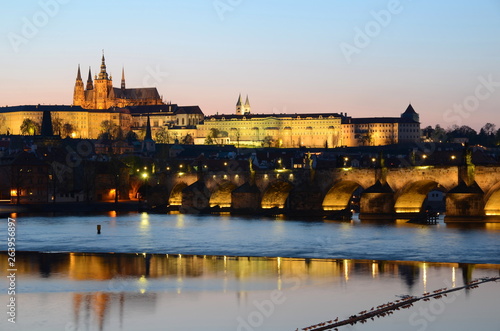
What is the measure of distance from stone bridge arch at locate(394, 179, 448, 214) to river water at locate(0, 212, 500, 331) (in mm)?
7841

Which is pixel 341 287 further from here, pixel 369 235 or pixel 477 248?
pixel 369 235

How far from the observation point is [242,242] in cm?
5916

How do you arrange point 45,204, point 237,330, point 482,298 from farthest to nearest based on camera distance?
point 45,204 → point 482,298 → point 237,330

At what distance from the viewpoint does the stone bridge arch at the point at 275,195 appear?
306ft

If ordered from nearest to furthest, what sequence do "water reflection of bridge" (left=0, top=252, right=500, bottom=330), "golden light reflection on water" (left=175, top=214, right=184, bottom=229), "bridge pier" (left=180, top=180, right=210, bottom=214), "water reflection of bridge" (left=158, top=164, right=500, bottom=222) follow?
"water reflection of bridge" (left=0, top=252, right=500, bottom=330) → "water reflection of bridge" (left=158, top=164, right=500, bottom=222) → "golden light reflection on water" (left=175, top=214, right=184, bottom=229) → "bridge pier" (left=180, top=180, right=210, bottom=214)

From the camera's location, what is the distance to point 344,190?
289 ft

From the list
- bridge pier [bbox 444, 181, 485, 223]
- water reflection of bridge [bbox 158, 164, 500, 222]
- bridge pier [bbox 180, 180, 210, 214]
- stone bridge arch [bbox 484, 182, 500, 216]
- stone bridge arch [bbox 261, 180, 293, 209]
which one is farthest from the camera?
bridge pier [bbox 180, 180, 210, 214]

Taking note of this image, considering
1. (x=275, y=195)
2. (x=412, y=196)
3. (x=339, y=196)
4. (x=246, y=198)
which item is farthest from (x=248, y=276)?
(x=275, y=195)

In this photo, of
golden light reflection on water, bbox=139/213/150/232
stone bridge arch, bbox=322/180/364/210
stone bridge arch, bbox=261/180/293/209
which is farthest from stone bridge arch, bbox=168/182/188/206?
stone bridge arch, bbox=322/180/364/210

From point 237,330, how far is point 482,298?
1024 centimetres

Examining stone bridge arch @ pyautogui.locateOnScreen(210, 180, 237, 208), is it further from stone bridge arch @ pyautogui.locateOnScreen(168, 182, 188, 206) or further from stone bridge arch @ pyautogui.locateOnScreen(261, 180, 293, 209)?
stone bridge arch @ pyautogui.locateOnScreen(168, 182, 188, 206)

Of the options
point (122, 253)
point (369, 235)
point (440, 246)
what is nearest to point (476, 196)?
point (369, 235)

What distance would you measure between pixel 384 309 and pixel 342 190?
55.9m

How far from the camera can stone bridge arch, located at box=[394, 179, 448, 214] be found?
7706 centimetres
